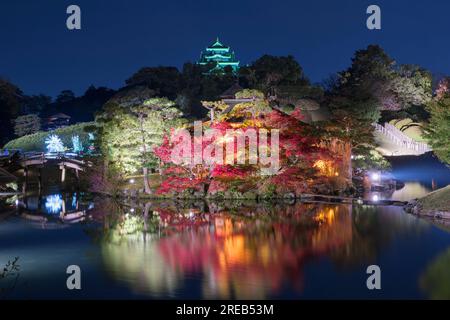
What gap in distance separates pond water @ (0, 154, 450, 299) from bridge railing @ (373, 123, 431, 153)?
56.5 ft

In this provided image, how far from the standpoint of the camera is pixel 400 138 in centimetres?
3909

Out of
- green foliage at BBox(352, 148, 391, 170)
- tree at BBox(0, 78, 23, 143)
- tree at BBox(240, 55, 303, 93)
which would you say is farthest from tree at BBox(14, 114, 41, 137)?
green foliage at BBox(352, 148, 391, 170)

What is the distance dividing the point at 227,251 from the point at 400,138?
2642 centimetres

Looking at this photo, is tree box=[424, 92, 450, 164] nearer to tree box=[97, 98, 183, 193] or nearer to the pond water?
the pond water

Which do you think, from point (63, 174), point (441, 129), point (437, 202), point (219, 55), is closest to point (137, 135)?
point (63, 174)

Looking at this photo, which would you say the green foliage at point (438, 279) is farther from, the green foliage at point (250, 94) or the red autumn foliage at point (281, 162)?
the green foliage at point (250, 94)

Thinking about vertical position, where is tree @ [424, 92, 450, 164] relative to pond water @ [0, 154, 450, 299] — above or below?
above

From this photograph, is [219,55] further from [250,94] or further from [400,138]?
[250,94]

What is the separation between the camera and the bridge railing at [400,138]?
38.7 m

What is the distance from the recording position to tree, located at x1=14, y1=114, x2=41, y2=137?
49094mm

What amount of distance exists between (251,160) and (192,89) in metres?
22.0

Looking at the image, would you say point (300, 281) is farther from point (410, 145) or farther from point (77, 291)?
point (410, 145)

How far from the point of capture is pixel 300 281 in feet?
40.2
